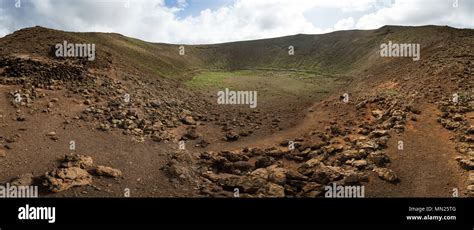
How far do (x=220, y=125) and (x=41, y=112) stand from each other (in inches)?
365

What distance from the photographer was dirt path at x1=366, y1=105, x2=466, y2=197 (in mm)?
12086

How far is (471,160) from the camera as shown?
12.8m

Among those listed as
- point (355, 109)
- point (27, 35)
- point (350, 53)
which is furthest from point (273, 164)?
point (350, 53)

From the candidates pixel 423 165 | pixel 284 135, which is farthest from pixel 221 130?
pixel 423 165

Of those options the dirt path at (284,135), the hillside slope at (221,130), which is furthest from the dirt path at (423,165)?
the dirt path at (284,135)

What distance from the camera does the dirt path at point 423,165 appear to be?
39.7 ft

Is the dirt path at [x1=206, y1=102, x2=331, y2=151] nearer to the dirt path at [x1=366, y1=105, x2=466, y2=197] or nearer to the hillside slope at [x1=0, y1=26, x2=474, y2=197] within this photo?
the hillside slope at [x1=0, y1=26, x2=474, y2=197]

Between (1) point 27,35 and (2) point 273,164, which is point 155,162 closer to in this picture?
(2) point 273,164

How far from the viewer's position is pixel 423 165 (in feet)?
44.1

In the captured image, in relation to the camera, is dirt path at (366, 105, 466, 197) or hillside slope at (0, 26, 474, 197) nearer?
dirt path at (366, 105, 466, 197)

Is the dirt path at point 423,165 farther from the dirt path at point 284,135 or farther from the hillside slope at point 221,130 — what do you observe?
the dirt path at point 284,135

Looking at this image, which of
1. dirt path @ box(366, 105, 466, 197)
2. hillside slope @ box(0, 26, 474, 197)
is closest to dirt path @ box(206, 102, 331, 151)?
hillside slope @ box(0, 26, 474, 197)

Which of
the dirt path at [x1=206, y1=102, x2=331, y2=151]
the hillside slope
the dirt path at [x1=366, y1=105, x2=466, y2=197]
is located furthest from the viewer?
the dirt path at [x1=206, y1=102, x2=331, y2=151]

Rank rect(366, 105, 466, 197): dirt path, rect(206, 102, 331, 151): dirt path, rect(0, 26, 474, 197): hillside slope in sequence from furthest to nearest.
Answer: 1. rect(206, 102, 331, 151): dirt path
2. rect(0, 26, 474, 197): hillside slope
3. rect(366, 105, 466, 197): dirt path
